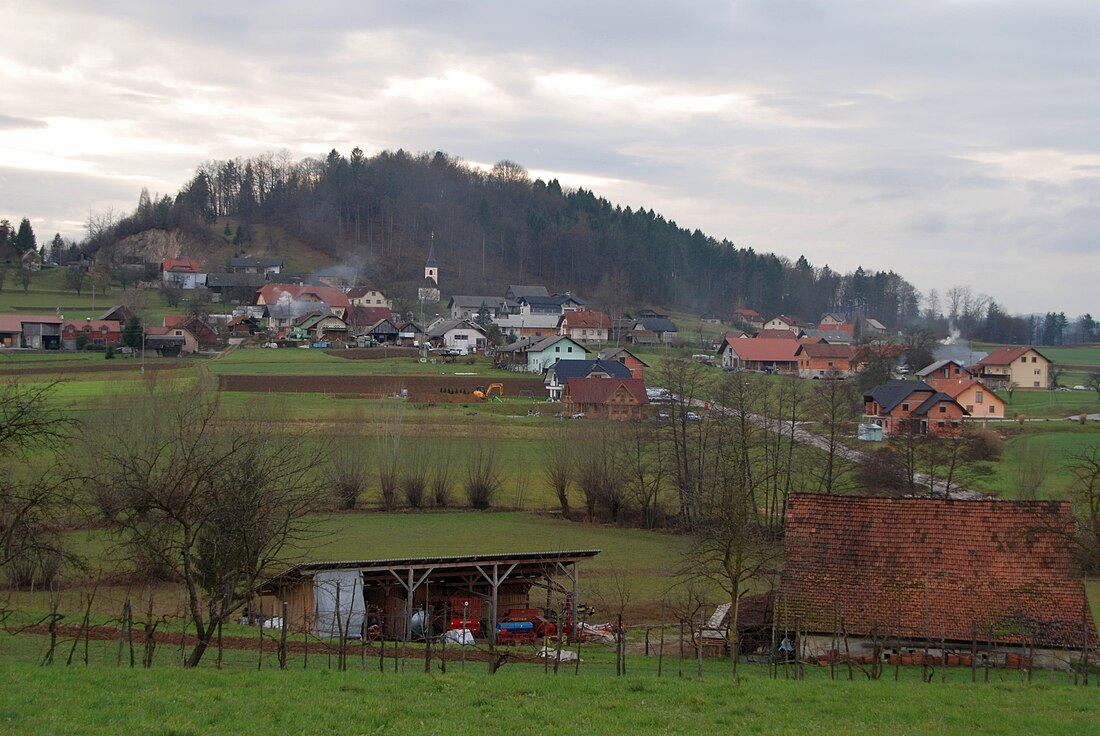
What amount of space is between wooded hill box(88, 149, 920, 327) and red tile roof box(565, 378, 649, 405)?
6962cm

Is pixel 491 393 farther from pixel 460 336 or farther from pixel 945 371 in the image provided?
pixel 945 371

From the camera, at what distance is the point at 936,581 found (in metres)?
19.8

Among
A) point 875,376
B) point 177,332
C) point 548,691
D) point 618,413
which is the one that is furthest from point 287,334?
point 548,691

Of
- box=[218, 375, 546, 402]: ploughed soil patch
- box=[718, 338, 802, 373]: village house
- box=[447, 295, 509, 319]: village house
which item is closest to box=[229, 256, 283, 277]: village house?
box=[447, 295, 509, 319]: village house

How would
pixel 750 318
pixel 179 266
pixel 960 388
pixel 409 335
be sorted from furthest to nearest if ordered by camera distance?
pixel 750 318 < pixel 179 266 < pixel 409 335 < pixel 960 388

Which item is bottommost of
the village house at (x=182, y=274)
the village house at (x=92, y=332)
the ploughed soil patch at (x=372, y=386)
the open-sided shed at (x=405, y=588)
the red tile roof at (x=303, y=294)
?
the open-sided shed at (x=405, y=588)

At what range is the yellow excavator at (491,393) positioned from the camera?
65.0 meters

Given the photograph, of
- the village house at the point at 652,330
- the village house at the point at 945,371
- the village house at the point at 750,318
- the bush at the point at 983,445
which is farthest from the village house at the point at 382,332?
the bush at the point at 983,445

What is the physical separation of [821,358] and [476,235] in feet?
240

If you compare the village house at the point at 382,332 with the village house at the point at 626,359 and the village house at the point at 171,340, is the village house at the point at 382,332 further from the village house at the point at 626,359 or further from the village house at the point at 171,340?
the village house at the point at 626,359

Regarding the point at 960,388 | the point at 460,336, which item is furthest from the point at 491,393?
the point at 960,388

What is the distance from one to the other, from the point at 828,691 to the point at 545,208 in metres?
155

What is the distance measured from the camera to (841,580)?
65.8 ft

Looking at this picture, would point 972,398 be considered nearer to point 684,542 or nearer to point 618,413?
point 618,413
